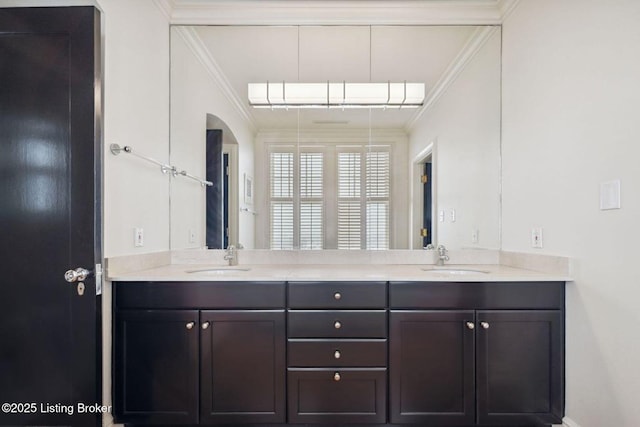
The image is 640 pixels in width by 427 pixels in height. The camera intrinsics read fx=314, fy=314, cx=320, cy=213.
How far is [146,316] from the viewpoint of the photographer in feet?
5.49

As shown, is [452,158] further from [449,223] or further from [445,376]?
[445,376]

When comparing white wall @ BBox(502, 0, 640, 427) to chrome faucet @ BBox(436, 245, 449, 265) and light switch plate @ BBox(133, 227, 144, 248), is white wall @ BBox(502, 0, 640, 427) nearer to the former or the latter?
chrome faucet @ BBox(436, 245, 449, 265)

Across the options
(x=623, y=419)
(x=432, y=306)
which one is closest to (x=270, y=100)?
(x=432, y=306)

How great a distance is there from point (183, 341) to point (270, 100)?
1662 millimetres

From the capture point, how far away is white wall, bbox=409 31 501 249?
2.30 metres

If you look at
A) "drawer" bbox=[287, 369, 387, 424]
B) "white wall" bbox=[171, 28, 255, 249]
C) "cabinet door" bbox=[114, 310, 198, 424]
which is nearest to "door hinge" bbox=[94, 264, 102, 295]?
"cabinet door" bbox=[114, 310, 198, 424]

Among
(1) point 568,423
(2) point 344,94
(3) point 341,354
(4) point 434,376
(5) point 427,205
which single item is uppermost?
(2) point 344,94

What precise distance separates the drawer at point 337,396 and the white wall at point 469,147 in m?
1.08

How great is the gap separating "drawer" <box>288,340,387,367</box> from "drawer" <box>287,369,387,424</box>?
36mm

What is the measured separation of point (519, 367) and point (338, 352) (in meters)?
0.97

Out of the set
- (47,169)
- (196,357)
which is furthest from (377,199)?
(47,169)

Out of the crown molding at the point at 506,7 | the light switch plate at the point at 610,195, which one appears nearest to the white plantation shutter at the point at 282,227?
the light switch plate at the point at 610,195

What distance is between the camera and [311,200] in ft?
7.62

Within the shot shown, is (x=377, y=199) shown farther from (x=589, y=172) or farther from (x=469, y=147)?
(x=589, y=172)
